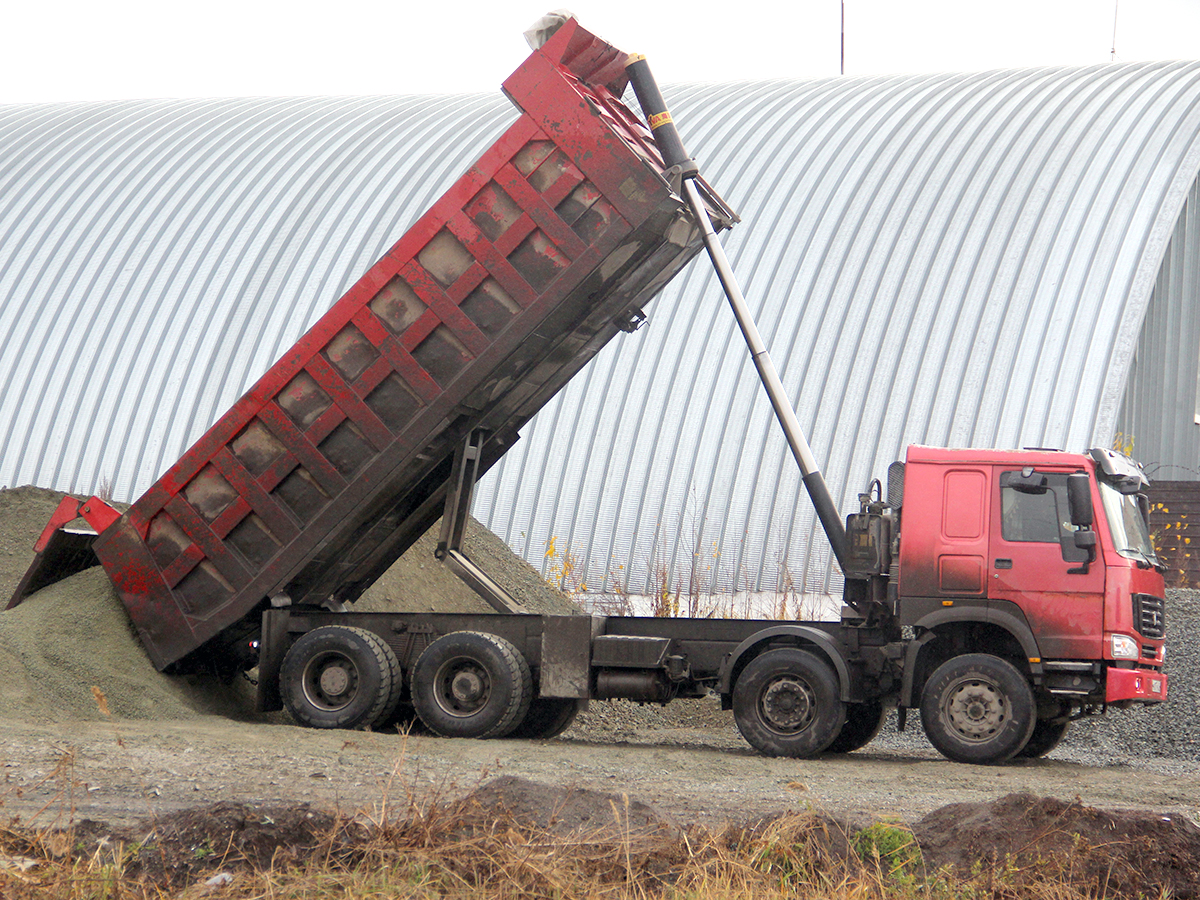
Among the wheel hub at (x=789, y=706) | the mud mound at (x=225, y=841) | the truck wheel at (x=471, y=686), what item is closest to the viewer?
the mud mound at (x=225, y=841)

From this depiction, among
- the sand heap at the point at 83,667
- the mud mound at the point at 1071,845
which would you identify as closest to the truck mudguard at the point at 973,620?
the mud mound at the point at 1071,845

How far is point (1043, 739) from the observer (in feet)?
35.3

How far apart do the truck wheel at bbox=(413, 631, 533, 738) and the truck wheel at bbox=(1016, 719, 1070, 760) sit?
4327 mm

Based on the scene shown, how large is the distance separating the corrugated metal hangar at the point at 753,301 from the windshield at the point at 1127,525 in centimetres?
677

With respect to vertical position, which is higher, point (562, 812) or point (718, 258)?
point (718, 258)

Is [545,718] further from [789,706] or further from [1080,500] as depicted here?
[1080,500]

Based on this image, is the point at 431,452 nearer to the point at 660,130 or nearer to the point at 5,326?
the point at 660,130

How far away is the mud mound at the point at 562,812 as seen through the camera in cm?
546

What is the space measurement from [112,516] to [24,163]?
1736 centimetres

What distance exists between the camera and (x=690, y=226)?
10.1 meters

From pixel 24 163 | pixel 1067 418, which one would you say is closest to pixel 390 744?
pixel 1067 418

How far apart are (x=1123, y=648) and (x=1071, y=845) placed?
4376 mm

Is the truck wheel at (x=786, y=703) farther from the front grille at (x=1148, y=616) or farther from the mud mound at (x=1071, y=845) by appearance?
the mud mound at (x=1071, y=845)

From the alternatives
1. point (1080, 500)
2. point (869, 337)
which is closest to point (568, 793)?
point (1080, 500)
